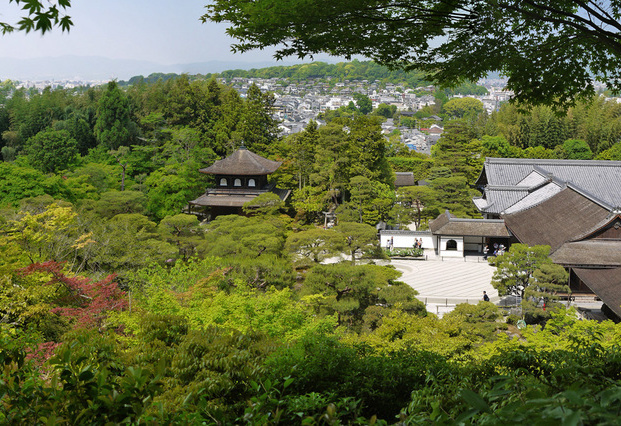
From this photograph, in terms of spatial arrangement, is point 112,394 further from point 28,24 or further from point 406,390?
point 406,390

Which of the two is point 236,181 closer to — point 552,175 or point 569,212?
point 552,175

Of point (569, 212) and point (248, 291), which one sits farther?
point (569, 212)

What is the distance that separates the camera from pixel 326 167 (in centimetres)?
2517

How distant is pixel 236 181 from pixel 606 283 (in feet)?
59.8

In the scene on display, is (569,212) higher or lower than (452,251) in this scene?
higher

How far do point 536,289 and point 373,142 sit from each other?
512 inches

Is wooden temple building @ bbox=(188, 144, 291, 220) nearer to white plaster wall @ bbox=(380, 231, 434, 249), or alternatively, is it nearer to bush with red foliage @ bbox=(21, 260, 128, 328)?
white plaster wall @ bbox=(380, 231, 434, 249)

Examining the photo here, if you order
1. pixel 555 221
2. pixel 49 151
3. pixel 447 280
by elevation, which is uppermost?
pixel 49 151

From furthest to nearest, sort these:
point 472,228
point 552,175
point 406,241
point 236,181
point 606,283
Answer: point 236,181 → point 406,241 → point 552,175 → point 472,228 → point 606,283

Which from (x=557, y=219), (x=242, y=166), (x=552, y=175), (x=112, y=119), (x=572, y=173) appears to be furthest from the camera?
(x=112, y=119)

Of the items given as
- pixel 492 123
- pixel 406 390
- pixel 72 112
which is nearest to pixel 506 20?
pixel 406 390

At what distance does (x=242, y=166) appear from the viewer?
86.6 ft

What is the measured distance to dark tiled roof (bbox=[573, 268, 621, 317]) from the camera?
12391 millimetres

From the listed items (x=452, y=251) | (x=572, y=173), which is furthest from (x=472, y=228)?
(x=572, y=173)
